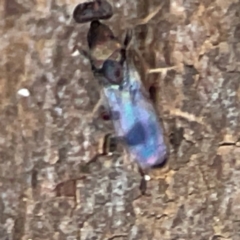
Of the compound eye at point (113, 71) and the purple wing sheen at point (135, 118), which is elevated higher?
the compound eye at point (113, 71)

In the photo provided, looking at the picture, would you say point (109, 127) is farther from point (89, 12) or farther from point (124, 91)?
point (89, 12)

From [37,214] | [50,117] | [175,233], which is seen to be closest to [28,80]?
[50,117]

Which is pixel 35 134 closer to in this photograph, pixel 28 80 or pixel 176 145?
pixel 28 80

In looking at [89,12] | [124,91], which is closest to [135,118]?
[124,91]

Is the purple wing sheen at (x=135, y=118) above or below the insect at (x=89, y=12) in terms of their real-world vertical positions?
below

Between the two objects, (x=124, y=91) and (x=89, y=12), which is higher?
(x=89, y=12)
